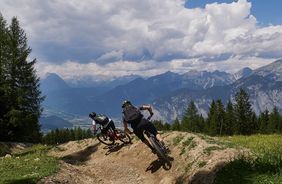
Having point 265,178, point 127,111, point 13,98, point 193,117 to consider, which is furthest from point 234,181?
point 193,117

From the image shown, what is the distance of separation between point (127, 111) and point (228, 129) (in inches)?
3776

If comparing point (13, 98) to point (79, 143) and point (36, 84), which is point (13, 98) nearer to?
point (36, 84)

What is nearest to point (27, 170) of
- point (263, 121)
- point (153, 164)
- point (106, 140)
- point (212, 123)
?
point (153, 164)

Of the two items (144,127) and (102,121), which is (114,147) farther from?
(144,127)

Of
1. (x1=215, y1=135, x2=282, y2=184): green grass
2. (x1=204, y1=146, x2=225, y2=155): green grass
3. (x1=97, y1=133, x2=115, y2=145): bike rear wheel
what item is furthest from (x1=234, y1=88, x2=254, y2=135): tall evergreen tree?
(x1=215, y1=135, x2=282, y2=184): green grass

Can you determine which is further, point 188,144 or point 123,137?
point 123,137

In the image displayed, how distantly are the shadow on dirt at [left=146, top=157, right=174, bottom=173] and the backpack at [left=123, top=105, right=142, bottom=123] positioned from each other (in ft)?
9.03

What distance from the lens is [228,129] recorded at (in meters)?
113

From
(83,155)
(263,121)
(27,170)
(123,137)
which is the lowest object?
(263,121)

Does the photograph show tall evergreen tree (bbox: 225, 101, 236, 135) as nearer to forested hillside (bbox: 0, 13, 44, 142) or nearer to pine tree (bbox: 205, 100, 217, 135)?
pine tree (bbox: 205, 100, 217, 135)

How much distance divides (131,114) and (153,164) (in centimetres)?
336

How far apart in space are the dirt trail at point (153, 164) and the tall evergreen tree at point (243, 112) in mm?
91955

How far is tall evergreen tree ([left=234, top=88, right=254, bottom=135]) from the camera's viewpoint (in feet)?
379

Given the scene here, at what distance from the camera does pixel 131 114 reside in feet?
67.3
